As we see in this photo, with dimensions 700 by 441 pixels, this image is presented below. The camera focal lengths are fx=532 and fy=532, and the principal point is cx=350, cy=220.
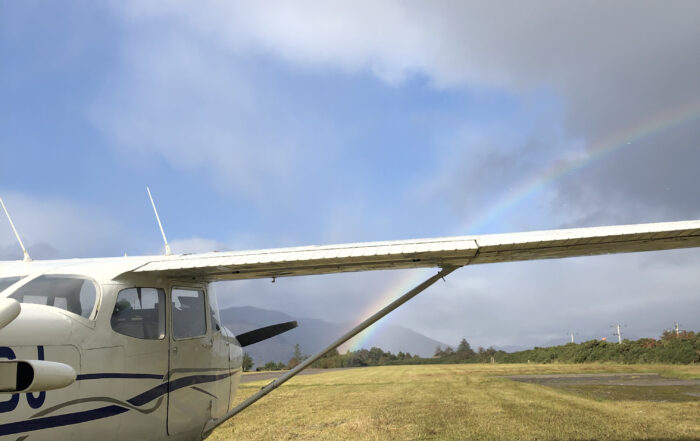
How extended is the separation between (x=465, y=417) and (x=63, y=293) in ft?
29.6

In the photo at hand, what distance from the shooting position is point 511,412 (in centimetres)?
1174

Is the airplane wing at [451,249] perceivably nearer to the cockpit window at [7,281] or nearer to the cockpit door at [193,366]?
the cockpit door at [193,366]

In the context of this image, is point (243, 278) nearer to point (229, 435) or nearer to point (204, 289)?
point (204, 289)

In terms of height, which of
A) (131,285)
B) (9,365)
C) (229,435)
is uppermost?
(131,285)

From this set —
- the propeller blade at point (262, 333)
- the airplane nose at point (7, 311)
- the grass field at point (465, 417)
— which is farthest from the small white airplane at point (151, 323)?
the grass field at point (465, 417)

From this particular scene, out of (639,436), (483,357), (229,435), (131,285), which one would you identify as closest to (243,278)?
(131,285)

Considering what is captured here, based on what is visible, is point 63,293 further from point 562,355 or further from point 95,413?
point 562,355

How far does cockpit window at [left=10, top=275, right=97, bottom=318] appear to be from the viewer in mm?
4379

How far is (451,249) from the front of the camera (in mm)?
5242

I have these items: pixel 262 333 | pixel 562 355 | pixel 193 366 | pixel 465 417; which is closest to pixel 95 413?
pixel 193 366

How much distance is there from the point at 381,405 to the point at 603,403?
544 centimetres

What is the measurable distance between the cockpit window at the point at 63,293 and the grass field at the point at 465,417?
231 inches

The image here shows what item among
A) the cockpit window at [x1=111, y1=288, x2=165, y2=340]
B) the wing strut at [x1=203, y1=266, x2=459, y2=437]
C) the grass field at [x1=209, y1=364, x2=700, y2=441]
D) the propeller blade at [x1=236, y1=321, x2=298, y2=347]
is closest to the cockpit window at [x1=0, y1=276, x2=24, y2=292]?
the cockpit window at [x1=111, y1=288, x2=165, y2=340]

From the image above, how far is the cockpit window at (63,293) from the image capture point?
438 cm
